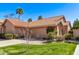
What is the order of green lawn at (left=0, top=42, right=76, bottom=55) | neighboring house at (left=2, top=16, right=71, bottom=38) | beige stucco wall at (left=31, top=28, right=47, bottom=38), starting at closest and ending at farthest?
1. green lawn at (left=0, top=42, right=76, bottom=55)
2. neighboring house at (left=2, top=16, right=71, bottom=38)
3. beige stucco wall at (left=31, top=28, right=47, bottom=38)

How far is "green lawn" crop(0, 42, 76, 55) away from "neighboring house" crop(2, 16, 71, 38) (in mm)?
362

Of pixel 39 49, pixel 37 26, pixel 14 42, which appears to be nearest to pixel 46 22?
pixel 37 26

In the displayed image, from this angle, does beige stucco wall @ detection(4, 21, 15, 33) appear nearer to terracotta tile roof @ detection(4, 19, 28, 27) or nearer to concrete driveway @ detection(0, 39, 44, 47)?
terracotta tile roof @ detection(4, 19, 28, 27)

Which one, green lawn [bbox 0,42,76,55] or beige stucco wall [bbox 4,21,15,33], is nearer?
green lawn [bbox 0,42,76,55]

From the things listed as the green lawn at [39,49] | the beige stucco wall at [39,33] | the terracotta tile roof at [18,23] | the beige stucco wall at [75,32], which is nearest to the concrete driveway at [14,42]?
the green lawn at [39,49]

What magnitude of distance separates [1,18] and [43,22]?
1265 mm

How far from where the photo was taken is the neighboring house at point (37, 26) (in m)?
8.87

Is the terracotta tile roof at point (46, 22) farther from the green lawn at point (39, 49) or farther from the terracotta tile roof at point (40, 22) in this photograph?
the green lawn at point (39, 49)

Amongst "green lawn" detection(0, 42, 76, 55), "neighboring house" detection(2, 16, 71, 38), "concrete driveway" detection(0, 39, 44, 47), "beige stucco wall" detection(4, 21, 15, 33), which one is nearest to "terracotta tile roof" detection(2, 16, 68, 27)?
"neighboring house" detection(2, 16, 71, 38)

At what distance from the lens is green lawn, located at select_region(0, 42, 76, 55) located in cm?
877

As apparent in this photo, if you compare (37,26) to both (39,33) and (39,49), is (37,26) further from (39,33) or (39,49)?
(39,49)

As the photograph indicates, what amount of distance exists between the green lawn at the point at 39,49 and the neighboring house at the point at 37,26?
362mm
